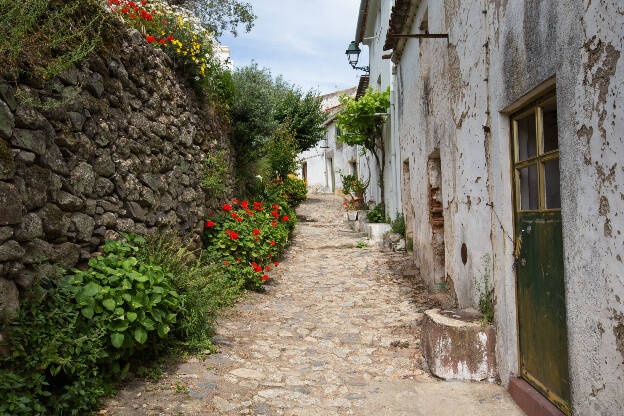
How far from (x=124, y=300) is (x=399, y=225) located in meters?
7.78

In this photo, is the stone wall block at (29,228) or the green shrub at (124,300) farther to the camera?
the green shrub at (124,300)

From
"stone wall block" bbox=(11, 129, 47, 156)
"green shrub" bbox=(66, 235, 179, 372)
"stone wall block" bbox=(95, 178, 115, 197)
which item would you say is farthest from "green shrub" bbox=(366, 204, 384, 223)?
"stone wall block" bbox=(11, 129, 47, 156)

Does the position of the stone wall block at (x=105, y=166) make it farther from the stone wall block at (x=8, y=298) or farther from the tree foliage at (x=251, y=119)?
the tree foliage at (x=251, y=119)

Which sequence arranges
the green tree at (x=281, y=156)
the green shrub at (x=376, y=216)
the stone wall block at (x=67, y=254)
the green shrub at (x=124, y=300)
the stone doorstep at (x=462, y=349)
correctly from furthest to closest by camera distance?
the green shrub at (x=376, y=216)
the green tree at (x=281, y=156)
the stone doorstep at (x=462, y=349)
the stone wall block at (x=67, y=254)
the green shrub at (x=124, y=300)

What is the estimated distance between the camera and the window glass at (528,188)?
10.5 ft

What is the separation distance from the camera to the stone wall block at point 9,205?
275cm

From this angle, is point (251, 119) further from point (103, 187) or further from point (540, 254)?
point (540, 254)

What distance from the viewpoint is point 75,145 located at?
3.66 metres

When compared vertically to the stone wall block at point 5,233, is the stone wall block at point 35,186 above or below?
above

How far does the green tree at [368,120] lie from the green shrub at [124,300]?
9.19m

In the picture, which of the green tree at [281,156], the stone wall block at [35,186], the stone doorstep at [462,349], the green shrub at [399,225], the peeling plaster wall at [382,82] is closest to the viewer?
the stone wall block at [35,186]

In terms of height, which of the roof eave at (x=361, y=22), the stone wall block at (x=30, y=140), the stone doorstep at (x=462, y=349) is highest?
the roof eave at (x=361, y=22)

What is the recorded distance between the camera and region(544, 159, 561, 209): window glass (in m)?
2.89

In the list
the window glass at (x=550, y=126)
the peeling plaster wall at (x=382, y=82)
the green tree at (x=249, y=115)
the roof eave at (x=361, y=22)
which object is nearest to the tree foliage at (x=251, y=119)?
the green tree at (x=249, y=115)
